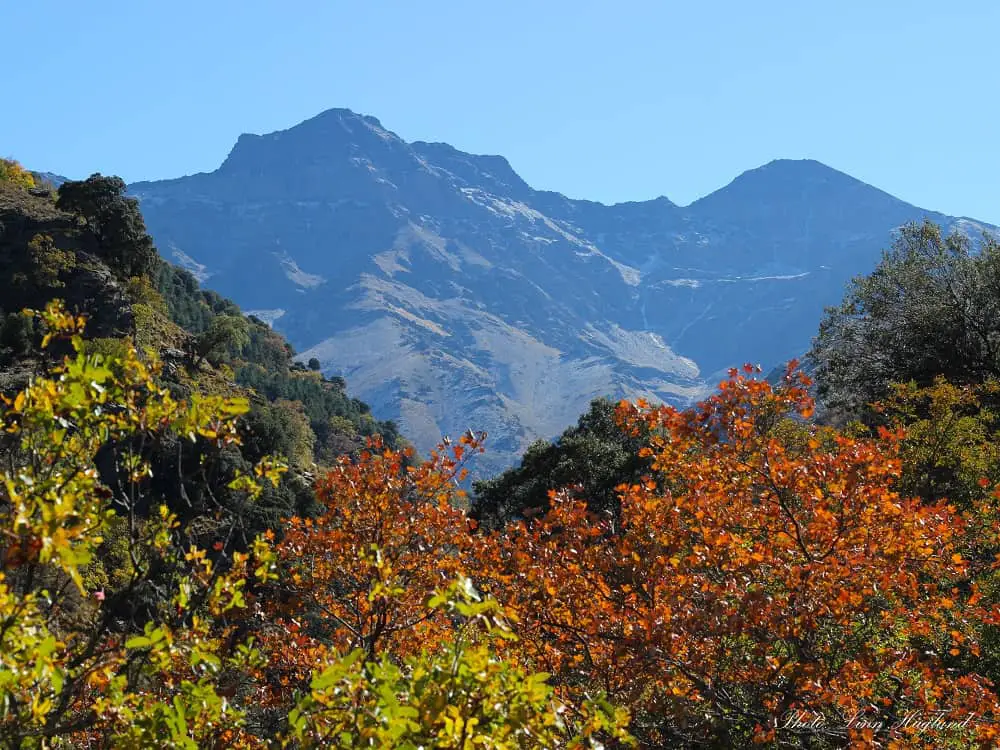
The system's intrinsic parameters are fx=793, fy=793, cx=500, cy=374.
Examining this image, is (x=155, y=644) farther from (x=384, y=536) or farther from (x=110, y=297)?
(x=110, y=297)

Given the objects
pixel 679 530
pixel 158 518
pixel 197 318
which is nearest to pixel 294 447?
pixel 197 318

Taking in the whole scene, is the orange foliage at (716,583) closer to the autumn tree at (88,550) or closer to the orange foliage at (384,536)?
the orange foliage at (384,536)

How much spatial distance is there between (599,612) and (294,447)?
169 ft

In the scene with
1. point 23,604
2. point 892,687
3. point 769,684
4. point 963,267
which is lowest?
point 892,687

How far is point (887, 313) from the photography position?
110 feet

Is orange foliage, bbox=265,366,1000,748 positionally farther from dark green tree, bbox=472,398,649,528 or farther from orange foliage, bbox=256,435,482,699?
dark green tree, bbox=472,398,649,528

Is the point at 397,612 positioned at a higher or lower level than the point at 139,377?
lower

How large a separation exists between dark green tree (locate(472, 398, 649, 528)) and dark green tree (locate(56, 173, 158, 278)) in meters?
34.0

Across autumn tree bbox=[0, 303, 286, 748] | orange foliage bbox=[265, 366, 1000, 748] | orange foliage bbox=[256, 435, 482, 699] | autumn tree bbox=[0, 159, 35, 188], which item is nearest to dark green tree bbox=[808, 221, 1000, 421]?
orange foliage bbox=[265, 366, 1000, 748]

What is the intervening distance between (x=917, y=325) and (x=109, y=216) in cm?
5470

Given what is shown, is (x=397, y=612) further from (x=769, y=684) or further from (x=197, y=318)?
(x=197, y=318)

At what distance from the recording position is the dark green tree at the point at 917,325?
29969mm

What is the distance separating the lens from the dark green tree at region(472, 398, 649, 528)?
3775 cm

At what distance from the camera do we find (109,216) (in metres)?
59.5
